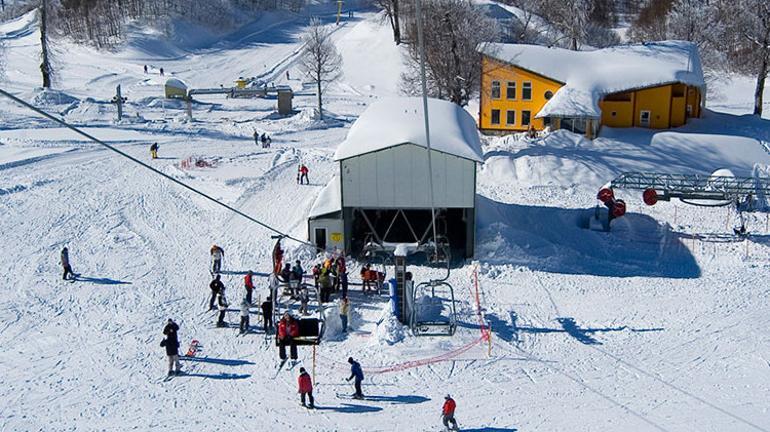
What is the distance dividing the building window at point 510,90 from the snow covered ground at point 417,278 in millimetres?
4553

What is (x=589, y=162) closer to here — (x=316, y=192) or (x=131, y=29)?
(x=316, y=192)

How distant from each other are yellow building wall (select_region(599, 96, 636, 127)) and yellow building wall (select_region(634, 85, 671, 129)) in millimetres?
300

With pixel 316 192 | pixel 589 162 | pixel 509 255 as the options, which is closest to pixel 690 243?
pixel 509 255

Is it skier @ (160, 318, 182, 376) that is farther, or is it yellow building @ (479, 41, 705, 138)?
yellow building @ (479, 41, 705, 138)

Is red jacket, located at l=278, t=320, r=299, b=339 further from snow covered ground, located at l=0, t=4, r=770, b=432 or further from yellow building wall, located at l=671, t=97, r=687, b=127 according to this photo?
yellow building wall, located at l=671, t=97, r=687, b=127

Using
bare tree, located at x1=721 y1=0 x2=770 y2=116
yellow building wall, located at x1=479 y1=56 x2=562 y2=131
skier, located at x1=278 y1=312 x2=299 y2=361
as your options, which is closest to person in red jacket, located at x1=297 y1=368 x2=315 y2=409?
skier, located at x1=278 y1=312 x2=299 y2=361

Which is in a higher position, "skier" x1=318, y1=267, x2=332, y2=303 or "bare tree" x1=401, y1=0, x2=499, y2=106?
"bare tree" x1=401, y1=0, x2=499, y2=106

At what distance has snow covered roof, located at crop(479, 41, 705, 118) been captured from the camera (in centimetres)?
3950

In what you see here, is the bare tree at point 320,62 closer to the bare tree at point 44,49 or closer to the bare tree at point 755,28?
the bare tree at point 44,49

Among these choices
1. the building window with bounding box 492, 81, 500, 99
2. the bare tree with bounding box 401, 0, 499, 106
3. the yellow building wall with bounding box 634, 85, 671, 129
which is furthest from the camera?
the bare tree with bounding box 401, 0, 499, 106

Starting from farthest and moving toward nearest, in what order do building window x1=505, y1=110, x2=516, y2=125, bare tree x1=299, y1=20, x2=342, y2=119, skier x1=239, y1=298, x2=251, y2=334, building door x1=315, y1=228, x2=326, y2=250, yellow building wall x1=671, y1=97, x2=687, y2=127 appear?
bare tree x1=299, y1=20, x2=342, y2=119 → building window x1=505, y1=110, x2=516, y2=125 → yellow building wall x1=671, y1=97, x2=687, y2=127 → building door x1=315, y1=228, x2=326, y2=250 → skier x1=239, y1=298, x2=251, y2=334

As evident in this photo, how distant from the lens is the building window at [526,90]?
43.2m

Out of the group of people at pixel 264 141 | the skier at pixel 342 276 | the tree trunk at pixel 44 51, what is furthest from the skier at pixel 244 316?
the tree trunk at pixel 44 51

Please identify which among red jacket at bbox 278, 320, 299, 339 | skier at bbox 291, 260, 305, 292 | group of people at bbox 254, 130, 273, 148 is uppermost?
group of people at bbox 254, 130, 273, 148
